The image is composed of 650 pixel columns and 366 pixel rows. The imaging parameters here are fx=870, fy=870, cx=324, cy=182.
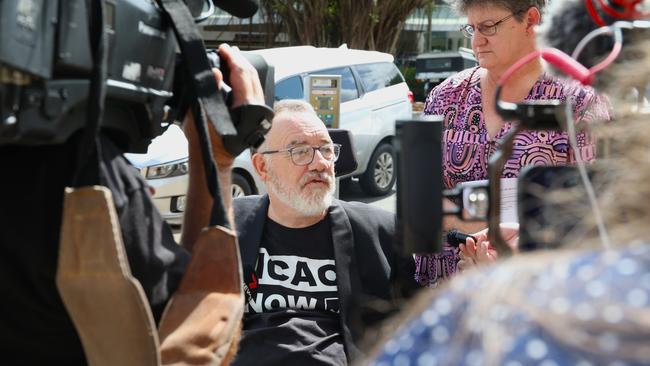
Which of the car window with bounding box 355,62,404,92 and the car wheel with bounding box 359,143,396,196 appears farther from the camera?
the car wheel with bounding box 359,143,396,196

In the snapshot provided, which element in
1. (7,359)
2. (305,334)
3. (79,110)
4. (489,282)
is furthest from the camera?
(305,334)

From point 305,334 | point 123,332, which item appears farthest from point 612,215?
point 305,334

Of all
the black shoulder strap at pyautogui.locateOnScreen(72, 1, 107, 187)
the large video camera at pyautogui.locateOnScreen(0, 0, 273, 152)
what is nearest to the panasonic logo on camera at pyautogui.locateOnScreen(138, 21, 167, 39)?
the large video camera at pyautogui.locateOnScreen(0, 0, 273, 152)

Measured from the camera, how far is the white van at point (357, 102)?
808 cm

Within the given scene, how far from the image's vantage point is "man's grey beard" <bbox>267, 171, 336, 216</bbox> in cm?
302

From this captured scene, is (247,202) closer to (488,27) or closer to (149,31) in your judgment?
(488,27)

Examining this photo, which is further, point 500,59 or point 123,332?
point 500,59

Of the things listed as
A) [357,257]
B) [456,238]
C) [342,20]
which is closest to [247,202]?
[357,257]

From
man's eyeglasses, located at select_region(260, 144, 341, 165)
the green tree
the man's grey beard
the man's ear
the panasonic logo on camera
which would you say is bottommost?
the man's grey beard

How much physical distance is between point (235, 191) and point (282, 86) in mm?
1336

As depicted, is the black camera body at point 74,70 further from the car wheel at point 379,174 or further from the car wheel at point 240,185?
the car wheel at point 379,174

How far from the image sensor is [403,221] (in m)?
1.13

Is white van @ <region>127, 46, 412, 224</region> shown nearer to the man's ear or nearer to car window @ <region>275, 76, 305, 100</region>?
car window @ <region>275, 76, 305, 100</region>

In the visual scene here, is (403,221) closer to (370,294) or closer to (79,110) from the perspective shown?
(79,110)
